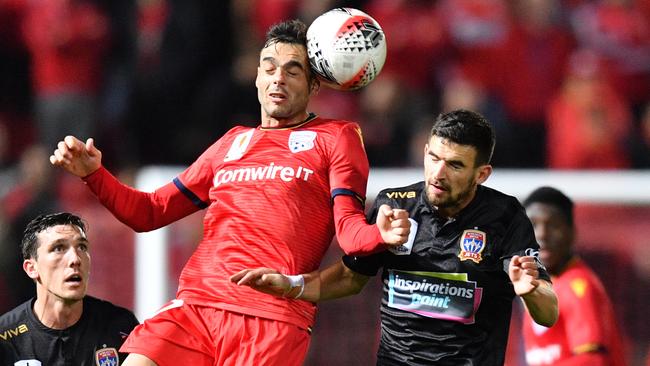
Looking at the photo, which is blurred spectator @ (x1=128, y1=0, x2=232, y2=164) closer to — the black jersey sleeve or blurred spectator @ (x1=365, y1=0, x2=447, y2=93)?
blurred spectator @ (x1=365, y1=0, x2=447, y2=93)

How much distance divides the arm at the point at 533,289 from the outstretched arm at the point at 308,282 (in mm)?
796

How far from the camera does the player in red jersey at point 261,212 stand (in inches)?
225

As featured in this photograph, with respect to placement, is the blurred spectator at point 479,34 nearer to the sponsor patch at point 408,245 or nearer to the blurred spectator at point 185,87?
the blurred spectator at point 185,87

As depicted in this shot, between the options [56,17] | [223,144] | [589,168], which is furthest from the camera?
[56,17]

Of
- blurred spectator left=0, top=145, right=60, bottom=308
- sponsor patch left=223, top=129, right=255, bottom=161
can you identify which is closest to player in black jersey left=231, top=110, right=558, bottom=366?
sponsor patch left=223, top=129, right=255, bottom=161

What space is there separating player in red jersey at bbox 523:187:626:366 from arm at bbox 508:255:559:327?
1.40 m

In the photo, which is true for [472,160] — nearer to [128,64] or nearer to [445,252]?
[445,252]

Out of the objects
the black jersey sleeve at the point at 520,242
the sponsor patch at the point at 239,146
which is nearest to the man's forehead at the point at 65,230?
the sponsor patch at the point at 239,146

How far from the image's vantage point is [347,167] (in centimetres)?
589

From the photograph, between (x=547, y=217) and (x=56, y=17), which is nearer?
(x=547, y=217)

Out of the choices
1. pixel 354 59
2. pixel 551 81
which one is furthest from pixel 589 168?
pixel 354 59

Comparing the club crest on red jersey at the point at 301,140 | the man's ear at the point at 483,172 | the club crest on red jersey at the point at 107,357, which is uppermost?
the club crest on red jersey at the point at 301,140

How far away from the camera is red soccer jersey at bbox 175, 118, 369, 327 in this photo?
583 centimetres

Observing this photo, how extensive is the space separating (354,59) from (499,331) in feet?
4.28
